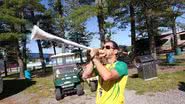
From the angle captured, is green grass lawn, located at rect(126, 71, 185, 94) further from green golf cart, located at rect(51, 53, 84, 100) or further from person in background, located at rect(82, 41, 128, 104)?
person in background, located at rect(82, 41, 128, 104)

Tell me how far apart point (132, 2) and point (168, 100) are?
35.6ft

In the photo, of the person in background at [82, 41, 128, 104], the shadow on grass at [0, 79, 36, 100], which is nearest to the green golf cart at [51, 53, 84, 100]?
the shadow on grass at [0, 79, 36, 100]

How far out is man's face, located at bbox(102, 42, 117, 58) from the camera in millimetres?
4215

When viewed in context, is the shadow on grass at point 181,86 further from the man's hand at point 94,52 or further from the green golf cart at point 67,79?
the man's hand at point 94,52

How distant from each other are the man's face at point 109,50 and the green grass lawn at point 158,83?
33.2 ft

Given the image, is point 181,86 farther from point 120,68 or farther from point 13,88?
point 13,88

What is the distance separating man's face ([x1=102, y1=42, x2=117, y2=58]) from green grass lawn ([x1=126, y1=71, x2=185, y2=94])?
10.1 m

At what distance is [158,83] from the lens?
15.8 meters

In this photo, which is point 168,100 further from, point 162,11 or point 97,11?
point 97,11

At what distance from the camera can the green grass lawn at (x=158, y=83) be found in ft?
47.6

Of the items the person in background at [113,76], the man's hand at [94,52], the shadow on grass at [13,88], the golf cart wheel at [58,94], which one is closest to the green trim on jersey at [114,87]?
the person in background at [113,76]

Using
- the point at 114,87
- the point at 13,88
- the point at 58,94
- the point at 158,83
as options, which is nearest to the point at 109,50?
the point at 114,87

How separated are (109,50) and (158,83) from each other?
39.5 feet

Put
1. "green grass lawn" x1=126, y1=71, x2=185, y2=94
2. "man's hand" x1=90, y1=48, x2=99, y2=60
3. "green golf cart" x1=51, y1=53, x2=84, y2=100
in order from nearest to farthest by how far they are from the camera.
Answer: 1. "man's hand" x1=90, y1=48, x2=99, y2=60
2. "green grass lawn" x1=126, y1=71, x2=185, y2=94
3. "green golf cart" x1=51, y1=53, x2=84, y2=100
